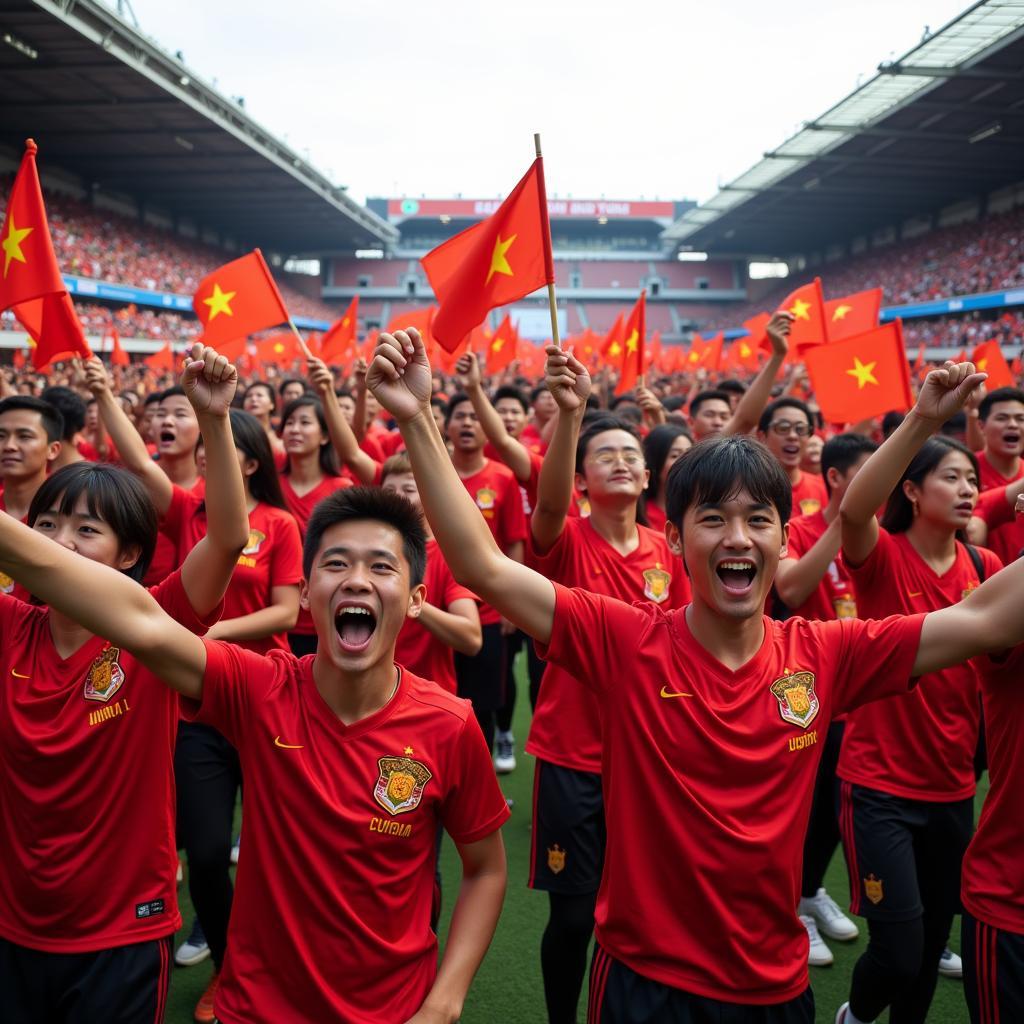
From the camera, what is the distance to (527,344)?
2119 cm

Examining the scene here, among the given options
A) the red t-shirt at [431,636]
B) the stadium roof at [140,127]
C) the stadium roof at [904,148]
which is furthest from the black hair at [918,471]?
the stadium roof at [140,127]

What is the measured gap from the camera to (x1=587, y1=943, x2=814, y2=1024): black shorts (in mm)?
1828

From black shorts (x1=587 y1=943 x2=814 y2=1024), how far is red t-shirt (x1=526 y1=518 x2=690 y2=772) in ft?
3.48

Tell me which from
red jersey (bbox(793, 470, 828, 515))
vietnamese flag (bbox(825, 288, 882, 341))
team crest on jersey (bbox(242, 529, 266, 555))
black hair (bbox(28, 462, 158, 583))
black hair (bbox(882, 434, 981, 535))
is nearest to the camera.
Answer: black hair (bbox(28, 462, 158, 583))

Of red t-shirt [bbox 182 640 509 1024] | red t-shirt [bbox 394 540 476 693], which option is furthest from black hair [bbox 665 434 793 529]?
red t-shirt [bbox 394 540 476 693]

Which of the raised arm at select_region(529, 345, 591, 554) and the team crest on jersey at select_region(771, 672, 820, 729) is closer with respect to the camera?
the team crest on jersey at select_region(771, 672, 820, 729)

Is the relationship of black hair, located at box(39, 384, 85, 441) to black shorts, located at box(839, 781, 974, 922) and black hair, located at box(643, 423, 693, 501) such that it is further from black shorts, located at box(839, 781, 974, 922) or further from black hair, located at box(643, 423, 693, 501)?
black shorts, located at box(839, 781, 974, 922)

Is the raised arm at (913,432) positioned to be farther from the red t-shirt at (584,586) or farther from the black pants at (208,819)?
the black pants at (208,819)

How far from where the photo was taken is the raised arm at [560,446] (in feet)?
8.12

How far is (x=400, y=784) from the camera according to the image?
6.25ft

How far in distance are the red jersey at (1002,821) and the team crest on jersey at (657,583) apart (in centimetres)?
124

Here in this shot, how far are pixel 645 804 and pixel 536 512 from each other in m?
1.18

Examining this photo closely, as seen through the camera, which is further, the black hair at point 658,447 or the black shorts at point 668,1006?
the black hair at point 658,447

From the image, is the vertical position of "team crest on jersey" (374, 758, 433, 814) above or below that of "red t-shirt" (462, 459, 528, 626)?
below
